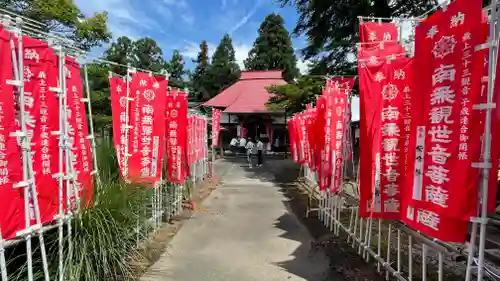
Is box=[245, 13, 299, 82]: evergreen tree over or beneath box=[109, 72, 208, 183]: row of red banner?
over

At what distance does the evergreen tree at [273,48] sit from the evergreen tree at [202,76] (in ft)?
20.2

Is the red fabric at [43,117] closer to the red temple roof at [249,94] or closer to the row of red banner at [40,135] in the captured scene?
the row of red banner at [40,135]

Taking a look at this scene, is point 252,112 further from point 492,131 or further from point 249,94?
point 492,131

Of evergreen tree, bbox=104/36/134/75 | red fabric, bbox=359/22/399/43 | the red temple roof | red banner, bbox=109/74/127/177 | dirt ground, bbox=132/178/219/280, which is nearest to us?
dirt ground, bbox=132/178/219/280

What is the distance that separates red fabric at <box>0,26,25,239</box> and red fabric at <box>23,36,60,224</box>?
0.33 meters

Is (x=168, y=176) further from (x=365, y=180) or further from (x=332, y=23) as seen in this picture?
(x=332, y=23)

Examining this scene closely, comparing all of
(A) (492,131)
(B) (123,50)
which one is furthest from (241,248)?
(B) (123,50)

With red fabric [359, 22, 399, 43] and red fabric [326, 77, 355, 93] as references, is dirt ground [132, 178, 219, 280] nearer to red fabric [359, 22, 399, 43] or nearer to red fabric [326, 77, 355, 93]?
red fabric [326, 77, 355, 93]

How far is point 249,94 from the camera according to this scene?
93.0ft

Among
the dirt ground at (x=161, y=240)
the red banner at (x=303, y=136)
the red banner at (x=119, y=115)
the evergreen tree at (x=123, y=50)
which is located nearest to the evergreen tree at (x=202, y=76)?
the evergreen tree at (x=123, y=50)

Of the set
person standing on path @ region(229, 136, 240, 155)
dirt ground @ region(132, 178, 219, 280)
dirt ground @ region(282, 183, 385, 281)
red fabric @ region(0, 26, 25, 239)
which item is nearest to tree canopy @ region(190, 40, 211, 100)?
person standing on path @ region(229, 136, 240, 155)

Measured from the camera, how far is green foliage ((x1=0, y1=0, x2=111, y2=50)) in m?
12.5

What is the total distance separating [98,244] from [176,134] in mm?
3931

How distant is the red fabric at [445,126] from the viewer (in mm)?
2600
